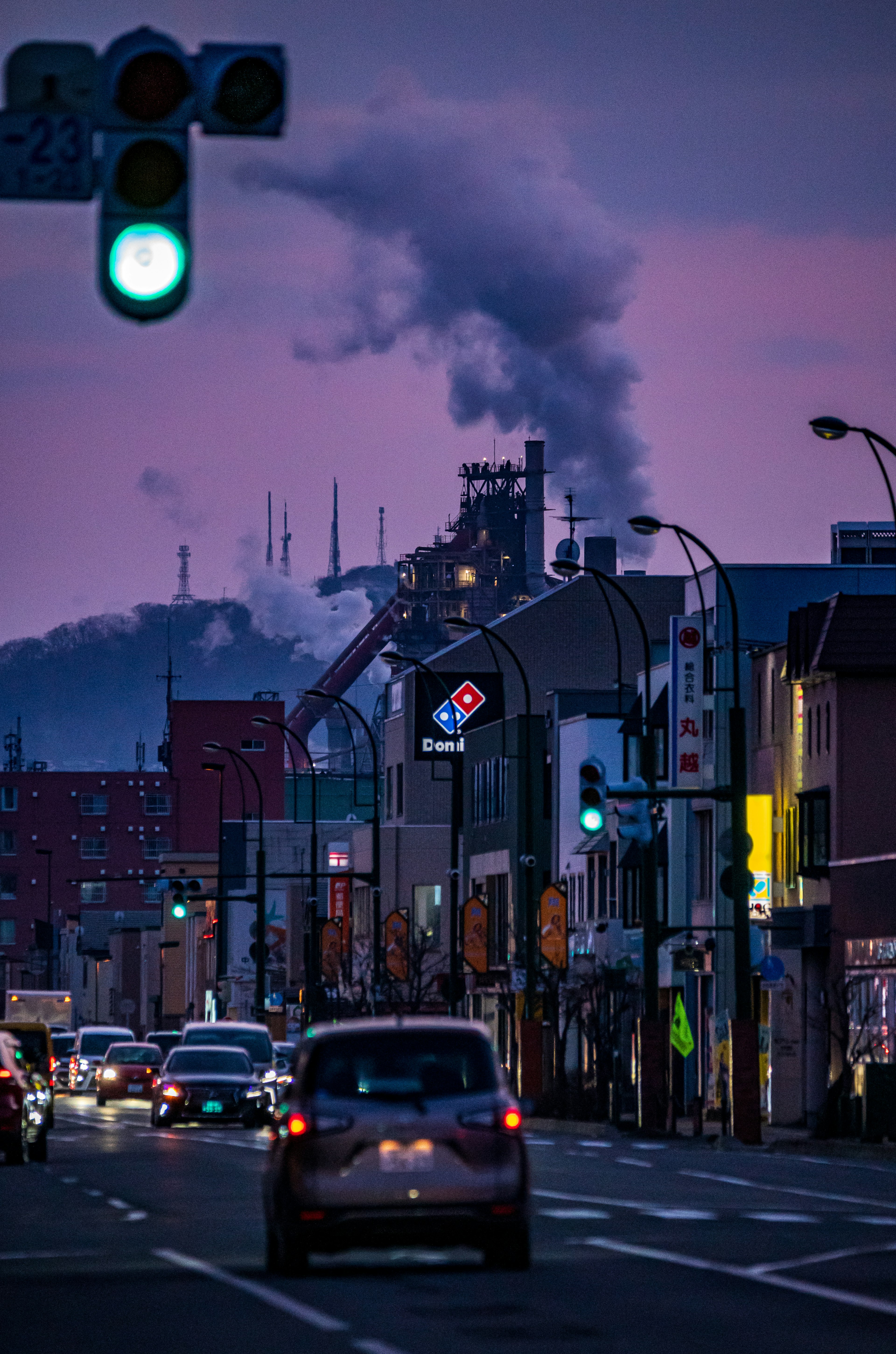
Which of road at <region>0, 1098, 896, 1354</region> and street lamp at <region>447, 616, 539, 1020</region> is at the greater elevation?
street lamp at <region>447, 616, 539, 1020</region>

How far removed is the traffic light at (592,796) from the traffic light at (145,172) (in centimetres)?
2788

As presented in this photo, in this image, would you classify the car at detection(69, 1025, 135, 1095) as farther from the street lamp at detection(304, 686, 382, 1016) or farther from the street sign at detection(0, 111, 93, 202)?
the street sign at detection(0, 111, 93, 202)

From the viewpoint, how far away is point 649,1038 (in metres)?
48.2

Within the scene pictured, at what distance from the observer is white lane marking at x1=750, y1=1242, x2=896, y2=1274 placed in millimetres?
17688

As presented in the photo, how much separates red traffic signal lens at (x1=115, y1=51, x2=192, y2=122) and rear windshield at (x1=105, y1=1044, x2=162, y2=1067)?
6202 cm

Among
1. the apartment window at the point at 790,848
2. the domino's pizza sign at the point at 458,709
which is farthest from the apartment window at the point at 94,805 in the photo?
the apartment window at the point at 790,848

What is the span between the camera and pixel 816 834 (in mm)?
58031

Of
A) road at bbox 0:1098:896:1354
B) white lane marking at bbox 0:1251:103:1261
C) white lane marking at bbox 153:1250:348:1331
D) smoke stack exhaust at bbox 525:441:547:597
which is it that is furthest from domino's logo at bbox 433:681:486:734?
smoke stack exhaust at bbox 525:441:547:597

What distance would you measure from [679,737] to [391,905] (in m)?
Answer: 40.2

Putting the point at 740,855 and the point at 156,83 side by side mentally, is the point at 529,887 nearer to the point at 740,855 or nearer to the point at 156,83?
the point at 740,855

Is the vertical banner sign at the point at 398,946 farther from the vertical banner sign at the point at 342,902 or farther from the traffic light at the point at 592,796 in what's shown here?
the traffic light at the point at 592,796

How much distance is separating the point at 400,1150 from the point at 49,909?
15353 centimetres

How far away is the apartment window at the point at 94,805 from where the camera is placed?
178750mm

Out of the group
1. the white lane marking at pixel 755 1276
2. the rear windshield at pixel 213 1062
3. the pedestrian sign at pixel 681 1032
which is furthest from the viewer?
the rear windshield at pixel 213 1062
